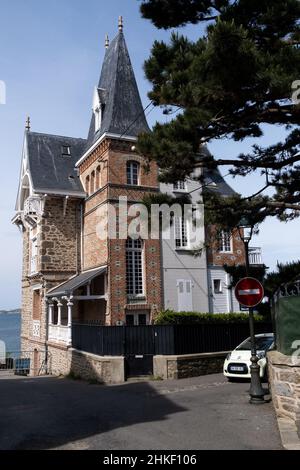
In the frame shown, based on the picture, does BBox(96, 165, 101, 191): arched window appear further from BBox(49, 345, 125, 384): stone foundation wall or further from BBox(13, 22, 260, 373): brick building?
BBox(49, 345, 125, 384): stone foundation wall

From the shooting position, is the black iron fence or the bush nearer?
the black iron fence

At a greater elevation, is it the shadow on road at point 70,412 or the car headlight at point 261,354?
the car headlight at point 261,354

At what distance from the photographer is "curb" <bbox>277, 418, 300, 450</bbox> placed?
21.3 ft

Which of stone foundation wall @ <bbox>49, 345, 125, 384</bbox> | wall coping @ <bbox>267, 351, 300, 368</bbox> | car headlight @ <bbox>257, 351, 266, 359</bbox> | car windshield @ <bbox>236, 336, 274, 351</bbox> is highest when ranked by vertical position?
wall coping @ <bbox>267, 351, 300, 368</bbox>

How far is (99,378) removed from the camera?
51.1ft

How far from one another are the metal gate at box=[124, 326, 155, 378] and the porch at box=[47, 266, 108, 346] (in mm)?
5354

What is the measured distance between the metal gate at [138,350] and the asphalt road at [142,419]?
1.83m

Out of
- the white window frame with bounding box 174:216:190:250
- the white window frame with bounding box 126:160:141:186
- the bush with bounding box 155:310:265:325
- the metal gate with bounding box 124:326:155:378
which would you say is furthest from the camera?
the white window frame with bounding box 174:216:190:250

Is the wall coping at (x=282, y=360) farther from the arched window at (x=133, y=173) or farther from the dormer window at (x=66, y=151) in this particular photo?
the dormer window at (x=66, y=151)

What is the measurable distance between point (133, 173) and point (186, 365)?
11370mm

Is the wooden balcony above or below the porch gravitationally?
above

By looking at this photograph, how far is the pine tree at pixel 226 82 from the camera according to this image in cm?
715

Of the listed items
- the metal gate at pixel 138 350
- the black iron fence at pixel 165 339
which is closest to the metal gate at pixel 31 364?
the black iron fence at pixel 165 339

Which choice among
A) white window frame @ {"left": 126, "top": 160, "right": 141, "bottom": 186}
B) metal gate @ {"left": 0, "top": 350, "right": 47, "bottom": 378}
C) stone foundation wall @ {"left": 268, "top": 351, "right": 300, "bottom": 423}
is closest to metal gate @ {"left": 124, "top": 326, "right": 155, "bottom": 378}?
stone foundation wall @ {"left": 268, "top": 351, "right": 300, "bottom": 423}
